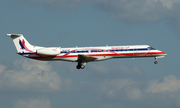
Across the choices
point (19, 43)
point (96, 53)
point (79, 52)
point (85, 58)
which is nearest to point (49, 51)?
point (79, 52)

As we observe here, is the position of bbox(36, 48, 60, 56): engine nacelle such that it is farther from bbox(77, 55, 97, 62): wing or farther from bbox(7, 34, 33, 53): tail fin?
bbox(77, 55, 97, 62): wing

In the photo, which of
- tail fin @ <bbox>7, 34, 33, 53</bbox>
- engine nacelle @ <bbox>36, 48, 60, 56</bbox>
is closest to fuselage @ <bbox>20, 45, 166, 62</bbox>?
engine nacelle @ <bbox>36, 48, 60, 56</bbox>

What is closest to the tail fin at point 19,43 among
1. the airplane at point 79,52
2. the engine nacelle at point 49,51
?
the airplane at point 79,52

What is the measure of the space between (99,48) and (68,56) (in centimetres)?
571

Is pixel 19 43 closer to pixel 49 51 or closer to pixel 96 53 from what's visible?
pixel 49 51

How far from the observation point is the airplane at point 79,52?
70812mm

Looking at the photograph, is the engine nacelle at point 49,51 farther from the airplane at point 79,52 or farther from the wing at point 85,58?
the wing at point 85,58

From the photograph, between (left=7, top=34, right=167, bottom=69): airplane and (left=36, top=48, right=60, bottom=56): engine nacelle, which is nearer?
(left=36, top=48, right=60, bottom=56): engine nacelle

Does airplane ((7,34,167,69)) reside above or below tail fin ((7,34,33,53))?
below

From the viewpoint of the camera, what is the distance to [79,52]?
7088 centimetres

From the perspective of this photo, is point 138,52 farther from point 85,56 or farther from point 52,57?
point 52,57

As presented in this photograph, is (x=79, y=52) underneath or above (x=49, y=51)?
underneath

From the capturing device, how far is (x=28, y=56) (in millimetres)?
71438

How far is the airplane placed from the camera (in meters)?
70.8
